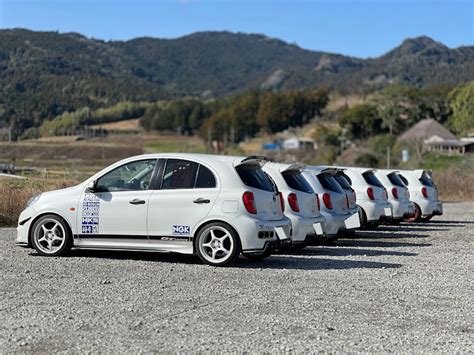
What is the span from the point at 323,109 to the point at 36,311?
439 feet

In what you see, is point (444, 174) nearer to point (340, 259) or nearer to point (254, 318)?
point (340, 259)

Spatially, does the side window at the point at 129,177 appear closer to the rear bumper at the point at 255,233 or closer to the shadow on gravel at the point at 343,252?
the rear bumper at the point at 255,233

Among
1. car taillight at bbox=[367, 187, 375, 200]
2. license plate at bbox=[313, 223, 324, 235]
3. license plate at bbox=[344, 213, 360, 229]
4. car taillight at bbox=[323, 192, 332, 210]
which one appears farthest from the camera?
car taillight at bbox=[367, 187, 375, 200]

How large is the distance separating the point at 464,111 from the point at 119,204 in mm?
108318

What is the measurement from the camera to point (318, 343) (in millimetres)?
6785

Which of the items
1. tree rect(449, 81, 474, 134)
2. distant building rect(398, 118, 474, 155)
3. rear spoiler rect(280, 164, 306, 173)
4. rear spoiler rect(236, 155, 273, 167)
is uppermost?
tree rect(449, 81, 474, 134)

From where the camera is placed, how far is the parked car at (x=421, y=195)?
23.1 meters

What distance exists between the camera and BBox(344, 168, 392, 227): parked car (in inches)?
733

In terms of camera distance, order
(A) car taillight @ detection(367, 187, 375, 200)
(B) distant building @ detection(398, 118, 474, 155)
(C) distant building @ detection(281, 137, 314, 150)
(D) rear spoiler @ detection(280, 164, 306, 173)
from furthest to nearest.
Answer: (C) distant building @ detection(281, 137, 314, 150)
(B) distant building @ detection(398, 118, 474, 155)
(A) car taillight @ detection(367, 187, 375, 200)
(D) rear spoiler @ detection(280, 164, 306, 173)

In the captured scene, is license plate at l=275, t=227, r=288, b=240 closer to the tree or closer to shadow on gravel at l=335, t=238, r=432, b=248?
shadow on gravel at l=335, t=238, r=432, b=248

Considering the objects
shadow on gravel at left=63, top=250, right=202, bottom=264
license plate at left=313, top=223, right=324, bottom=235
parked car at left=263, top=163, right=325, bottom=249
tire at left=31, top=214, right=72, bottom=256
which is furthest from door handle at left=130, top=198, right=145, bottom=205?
license plate at left=313, top=223, right=324, bottom=235

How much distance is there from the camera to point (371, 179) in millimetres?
19547

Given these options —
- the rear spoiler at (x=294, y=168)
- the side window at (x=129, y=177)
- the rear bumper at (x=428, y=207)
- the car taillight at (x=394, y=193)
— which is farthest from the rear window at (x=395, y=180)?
the side window at (x=129, y=177)

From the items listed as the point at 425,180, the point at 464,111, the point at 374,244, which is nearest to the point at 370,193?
the point at 374,244
